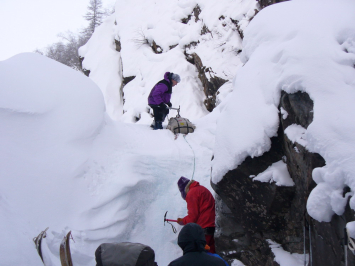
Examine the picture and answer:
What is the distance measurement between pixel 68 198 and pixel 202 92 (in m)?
7.96

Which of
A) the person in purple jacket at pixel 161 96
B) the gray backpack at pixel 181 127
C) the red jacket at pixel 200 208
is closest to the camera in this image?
the red jacket at pixel 200 208

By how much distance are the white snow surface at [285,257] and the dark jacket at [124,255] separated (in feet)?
5.56

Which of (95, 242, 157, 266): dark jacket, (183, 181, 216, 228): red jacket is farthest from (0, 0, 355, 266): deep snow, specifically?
(95, 242, 157, 266): dark jacket

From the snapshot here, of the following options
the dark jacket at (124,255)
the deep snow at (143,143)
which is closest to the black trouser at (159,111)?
the deep snow at (143,143)

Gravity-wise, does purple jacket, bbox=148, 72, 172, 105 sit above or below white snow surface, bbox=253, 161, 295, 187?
below

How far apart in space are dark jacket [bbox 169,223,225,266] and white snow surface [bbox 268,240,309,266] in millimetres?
1375

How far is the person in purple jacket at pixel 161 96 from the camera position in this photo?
6371mm

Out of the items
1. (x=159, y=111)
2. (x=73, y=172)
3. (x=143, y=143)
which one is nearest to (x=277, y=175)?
(x=73, y=172)

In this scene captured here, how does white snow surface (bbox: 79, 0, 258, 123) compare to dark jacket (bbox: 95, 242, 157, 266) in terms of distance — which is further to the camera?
white snow surface (bbox: 79, 0, 258, 123)

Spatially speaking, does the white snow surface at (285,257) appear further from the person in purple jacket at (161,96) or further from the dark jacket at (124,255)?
the person in purple jacket at (161,96)

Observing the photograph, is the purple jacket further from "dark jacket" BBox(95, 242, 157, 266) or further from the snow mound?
"dark jacket" BBox(95, 242, 157, 266)

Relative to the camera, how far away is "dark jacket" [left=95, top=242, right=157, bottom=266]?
181 cm

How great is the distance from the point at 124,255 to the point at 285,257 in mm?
1962

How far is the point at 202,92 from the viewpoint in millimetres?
10484
